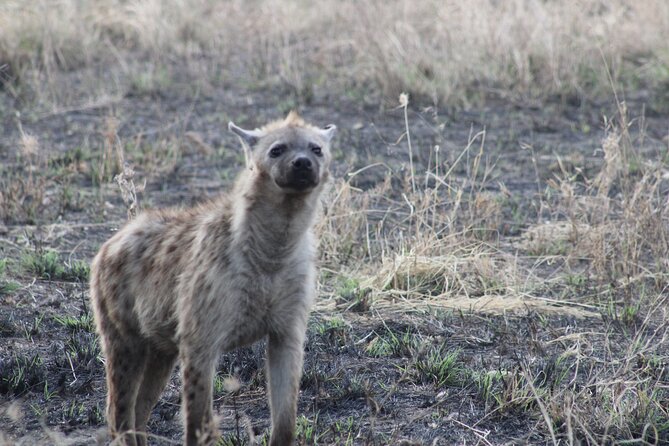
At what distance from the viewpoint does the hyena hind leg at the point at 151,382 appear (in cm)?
419

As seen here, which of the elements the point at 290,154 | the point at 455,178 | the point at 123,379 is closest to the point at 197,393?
the point at 123,379

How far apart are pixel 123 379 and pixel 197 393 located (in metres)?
0.48

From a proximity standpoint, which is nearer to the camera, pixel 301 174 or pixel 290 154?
pixel 301 174

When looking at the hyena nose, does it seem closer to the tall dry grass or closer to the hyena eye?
the hyena eye

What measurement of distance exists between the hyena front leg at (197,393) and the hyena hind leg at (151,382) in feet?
1.50

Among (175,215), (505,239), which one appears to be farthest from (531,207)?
(175,215)

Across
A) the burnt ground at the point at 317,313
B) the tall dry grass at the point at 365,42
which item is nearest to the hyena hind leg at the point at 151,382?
the burnt ground at the point at 317,313

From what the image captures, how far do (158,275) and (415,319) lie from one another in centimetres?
173

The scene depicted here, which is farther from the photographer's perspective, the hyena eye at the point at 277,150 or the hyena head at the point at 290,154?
the hyena eye at the point at 277,150

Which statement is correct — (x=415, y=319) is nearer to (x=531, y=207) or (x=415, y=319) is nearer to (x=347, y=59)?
(x=531, y=207)

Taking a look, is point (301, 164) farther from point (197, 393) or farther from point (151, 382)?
point (151, 382)

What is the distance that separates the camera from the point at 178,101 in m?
9.27

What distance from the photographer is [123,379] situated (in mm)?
4074

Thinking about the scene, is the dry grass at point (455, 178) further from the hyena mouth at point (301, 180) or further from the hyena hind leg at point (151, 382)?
the hyena mouth at point (301, 180)
